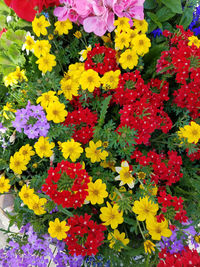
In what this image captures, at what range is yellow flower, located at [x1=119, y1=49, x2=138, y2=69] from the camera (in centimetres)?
81

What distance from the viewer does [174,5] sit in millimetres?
955

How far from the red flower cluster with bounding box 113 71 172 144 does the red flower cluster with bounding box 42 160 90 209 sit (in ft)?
0.66

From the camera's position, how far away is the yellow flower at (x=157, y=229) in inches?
26.8

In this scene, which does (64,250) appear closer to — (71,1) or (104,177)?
(104,177)

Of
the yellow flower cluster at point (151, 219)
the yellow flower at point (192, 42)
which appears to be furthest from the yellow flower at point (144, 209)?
the yellow flower at point (192, 42)

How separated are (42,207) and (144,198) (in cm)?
29

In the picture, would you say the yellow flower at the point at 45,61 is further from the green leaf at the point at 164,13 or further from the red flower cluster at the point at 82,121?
the green leaf at the point at 164,13

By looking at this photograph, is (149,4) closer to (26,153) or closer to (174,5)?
(174,5)

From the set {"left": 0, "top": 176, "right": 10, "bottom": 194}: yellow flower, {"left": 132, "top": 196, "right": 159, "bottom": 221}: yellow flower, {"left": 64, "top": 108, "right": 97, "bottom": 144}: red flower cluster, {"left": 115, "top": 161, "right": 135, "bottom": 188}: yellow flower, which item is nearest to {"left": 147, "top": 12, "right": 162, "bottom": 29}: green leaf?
{"left": 64, "top": 108, "right": 97, "bottom": 144}: red flower cluster

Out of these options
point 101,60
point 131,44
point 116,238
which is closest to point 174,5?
point 131,44

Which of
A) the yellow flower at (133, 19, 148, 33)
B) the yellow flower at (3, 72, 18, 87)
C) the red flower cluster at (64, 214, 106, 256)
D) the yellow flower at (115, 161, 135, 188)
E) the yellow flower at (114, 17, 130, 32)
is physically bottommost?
the red flower cluster at (64, 214, 106, 256)

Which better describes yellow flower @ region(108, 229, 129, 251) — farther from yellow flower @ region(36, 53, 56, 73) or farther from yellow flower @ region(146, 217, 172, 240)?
yellow flower @ region(36, 53, 56, 73)

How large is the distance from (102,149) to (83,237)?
252 millimetres

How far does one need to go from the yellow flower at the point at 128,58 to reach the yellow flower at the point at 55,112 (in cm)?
25
